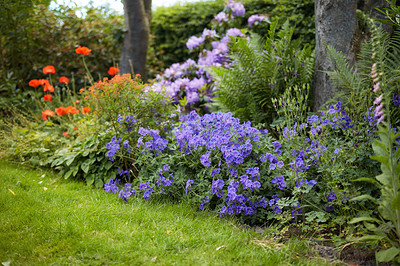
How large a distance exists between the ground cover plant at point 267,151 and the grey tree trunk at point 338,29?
224 millimetres

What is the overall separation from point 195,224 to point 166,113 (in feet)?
5.01

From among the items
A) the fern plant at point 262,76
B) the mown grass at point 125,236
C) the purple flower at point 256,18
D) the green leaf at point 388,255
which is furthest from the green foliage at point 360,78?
the purple flower at point 256,18

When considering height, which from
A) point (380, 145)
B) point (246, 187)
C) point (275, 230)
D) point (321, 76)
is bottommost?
point (275, 230)

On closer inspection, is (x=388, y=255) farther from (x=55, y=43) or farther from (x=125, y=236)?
(x=55, y=43)

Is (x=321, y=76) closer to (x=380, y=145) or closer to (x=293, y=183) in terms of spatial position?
(x=293, y=183)

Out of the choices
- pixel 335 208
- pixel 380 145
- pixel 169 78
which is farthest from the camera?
pixel 169 78

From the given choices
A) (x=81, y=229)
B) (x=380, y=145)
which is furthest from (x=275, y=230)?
(x=81, y=229)

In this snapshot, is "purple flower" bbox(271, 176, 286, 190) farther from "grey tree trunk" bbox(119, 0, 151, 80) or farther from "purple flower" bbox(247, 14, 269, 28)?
"grey tree trunk" bbox(119, 0, 151, 80)

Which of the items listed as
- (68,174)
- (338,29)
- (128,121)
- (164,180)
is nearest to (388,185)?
(164,180)

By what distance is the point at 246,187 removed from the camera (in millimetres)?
2707

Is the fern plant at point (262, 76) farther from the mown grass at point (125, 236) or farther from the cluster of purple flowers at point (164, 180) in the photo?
the mown grass at point (125, 236)

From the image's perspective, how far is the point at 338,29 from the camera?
3.71 meters

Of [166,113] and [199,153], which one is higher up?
[166,113]

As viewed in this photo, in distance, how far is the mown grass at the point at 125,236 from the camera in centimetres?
228
